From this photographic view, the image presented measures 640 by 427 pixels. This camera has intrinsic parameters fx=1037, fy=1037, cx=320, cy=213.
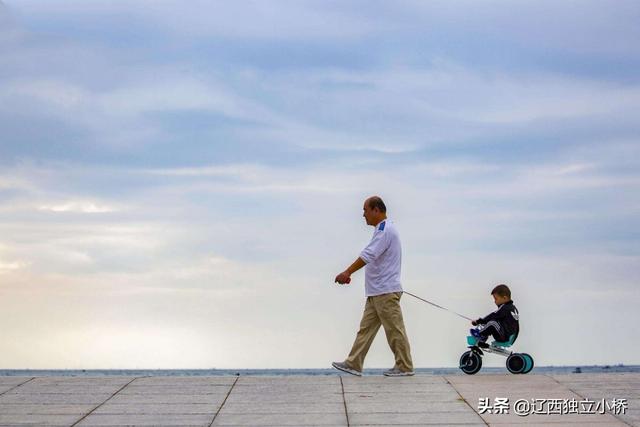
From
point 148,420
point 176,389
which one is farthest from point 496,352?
point 148,420

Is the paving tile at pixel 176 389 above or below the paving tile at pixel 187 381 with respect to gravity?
below

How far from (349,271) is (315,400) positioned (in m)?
1.78

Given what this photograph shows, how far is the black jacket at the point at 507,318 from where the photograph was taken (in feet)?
42.6

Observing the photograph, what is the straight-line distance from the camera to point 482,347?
13.1m

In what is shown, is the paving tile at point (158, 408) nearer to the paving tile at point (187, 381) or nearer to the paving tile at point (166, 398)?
the paving tile at point (166, 398)

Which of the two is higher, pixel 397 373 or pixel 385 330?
pixel 385 330

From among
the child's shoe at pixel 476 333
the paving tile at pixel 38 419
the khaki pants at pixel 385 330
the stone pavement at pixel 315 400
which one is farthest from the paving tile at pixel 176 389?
the child's shoe at pixel 476 333

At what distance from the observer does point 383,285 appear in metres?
12.7

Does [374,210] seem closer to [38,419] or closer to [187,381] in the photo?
[187,381]

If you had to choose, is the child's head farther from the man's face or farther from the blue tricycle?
the man's face

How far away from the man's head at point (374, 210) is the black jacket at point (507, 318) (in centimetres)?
189

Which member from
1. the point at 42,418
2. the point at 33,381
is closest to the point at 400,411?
the point at 42,418

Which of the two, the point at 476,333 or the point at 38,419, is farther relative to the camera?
the point at 476,333

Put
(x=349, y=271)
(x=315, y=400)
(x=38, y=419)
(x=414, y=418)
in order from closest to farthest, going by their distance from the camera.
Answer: (x=414, y=418) → (x=38, y=419) → (x=315, y=400) → (x=349, y=271)
